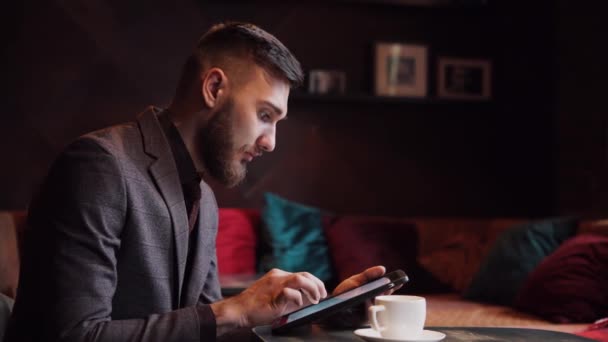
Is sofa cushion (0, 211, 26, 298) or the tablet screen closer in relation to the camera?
the tablet screen

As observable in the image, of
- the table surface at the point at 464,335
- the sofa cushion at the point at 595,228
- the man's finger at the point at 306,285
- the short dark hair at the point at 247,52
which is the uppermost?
the short dark hair at the point at 247,52

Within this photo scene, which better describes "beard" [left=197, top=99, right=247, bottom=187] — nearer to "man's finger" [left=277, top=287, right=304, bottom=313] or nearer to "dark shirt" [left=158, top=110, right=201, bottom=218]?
"dark shirt" [left=158, top=110, right=201, bottom=218]

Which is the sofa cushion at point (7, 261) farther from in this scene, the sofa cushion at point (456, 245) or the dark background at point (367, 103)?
the sofa cushion at point (456, 245)

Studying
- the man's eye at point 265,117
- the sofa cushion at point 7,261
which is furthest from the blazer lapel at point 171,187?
the sofa cushion at point 7,261

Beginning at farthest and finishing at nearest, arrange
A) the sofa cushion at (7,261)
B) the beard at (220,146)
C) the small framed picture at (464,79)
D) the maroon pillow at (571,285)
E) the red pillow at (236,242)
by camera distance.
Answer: the small framed picture at (464,79) < the red pillow at (236,242) < the maroon pillow at (571,285) < the sofa cushion at (7,261) < the beard at (220,146)

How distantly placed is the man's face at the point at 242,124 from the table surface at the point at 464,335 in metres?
0.38

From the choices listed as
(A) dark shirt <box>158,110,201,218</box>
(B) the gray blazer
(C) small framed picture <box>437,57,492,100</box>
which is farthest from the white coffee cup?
(C) small framed picture <box>437,57,492,100</box>

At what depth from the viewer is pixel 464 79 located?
4.19 metres

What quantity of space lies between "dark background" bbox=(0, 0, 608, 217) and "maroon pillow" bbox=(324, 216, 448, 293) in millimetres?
465

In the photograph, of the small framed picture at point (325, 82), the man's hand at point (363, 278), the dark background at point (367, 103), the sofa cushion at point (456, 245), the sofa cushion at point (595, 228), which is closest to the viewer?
the man's hand at point (363, 278)

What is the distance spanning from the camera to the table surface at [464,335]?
1.36 meters

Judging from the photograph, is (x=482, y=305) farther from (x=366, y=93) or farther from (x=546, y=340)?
(x=546, y=340)

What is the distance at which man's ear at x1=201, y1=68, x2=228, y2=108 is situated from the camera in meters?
1.62

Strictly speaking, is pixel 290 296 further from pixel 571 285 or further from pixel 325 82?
pixel 325 82
